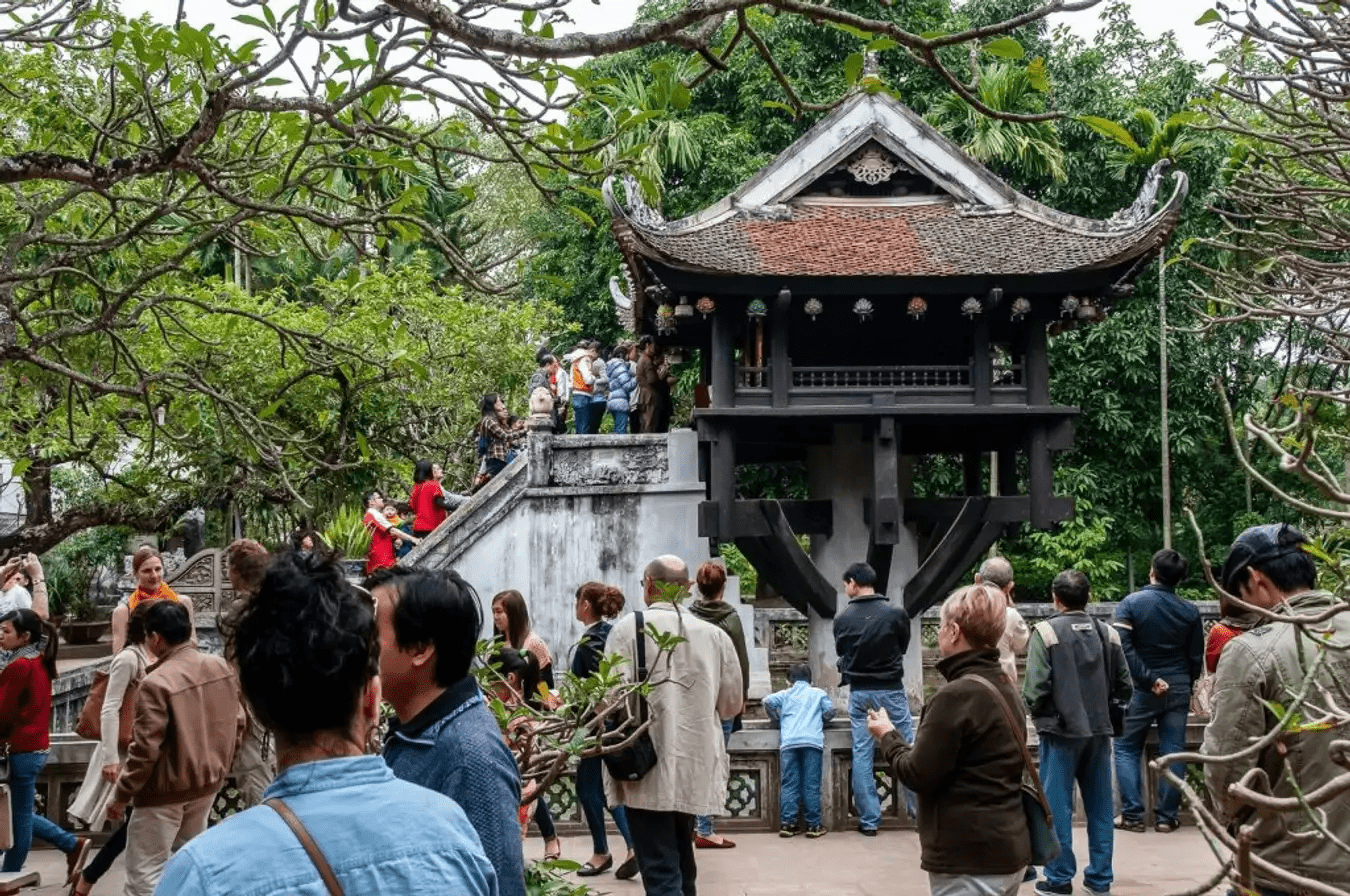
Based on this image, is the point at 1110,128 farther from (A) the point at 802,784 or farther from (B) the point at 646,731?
(A) the point at 802,784

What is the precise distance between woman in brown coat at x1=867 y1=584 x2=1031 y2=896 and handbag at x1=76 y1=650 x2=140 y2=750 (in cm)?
344

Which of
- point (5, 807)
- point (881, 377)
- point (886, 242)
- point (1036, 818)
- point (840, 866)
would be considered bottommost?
point (840, 866)

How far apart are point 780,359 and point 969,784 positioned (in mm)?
10794

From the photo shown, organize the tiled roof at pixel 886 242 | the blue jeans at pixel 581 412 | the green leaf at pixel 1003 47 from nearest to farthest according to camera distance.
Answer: the green leaf at pixel 1003 47, the tiled roof at pixel 886 242, the blue jeans at pixel 581 412

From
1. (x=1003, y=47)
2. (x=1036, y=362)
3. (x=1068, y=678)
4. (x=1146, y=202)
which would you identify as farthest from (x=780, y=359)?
(x=1003, y=47)

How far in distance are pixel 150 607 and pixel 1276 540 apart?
4077 mm

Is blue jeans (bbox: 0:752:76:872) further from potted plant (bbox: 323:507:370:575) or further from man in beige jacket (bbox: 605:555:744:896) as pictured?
potted plant (bbox: 323:507:370:575)

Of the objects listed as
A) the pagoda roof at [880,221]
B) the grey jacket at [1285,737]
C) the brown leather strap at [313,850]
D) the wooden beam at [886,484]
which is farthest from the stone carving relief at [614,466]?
the brown leather strap at [313,850]

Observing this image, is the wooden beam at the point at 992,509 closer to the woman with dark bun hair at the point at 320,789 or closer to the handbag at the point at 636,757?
the handbag at the point at 636,757

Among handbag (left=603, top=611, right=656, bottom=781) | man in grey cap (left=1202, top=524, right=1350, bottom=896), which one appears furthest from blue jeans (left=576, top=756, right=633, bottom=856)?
man in grey cap (left=1202, top=524, right=1350, bottom=896)

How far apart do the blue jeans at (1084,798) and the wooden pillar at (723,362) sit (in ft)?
27.0

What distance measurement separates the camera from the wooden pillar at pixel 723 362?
1484 centimetres

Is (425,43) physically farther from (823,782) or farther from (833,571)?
(833,571)

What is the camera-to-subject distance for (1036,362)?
49.9 feet
